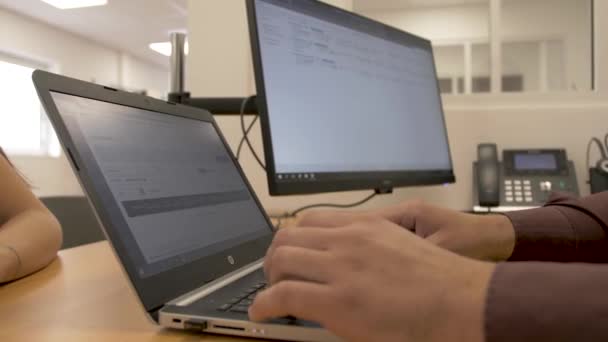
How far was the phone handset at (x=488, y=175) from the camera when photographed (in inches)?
52.6

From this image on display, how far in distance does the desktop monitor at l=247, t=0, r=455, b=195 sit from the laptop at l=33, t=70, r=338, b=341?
144 millimetres

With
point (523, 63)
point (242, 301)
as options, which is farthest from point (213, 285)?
point (523, 63)

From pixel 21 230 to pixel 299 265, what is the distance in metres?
0.57

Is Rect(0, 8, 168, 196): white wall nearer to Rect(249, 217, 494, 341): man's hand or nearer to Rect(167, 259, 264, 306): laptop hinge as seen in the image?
Rect(167, 259, 264, 306): laptop hinge

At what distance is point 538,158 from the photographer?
4.66 feet

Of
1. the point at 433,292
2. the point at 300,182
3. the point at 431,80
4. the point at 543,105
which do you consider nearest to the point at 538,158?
the point at 543,105

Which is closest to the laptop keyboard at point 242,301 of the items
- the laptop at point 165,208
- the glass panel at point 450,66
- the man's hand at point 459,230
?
the laptop at point 165,208

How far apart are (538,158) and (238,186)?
1003mm

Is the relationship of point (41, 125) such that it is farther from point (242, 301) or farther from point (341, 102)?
point (242, 301)

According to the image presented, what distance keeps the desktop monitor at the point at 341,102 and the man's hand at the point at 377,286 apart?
1.37ft

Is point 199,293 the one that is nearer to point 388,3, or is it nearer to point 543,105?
point 543,105

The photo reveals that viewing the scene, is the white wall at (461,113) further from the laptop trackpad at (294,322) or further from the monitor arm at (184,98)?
the laptop trackpad at (294,322)

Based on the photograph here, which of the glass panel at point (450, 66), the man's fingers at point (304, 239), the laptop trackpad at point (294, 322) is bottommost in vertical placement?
the laptop trackpad at point (294, 322)

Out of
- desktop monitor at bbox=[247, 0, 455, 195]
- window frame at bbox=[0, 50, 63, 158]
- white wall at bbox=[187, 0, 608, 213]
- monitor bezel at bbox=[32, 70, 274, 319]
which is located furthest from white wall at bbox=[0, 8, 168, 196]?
monitor bezel at bbox=[32, 70, 274, 319]
